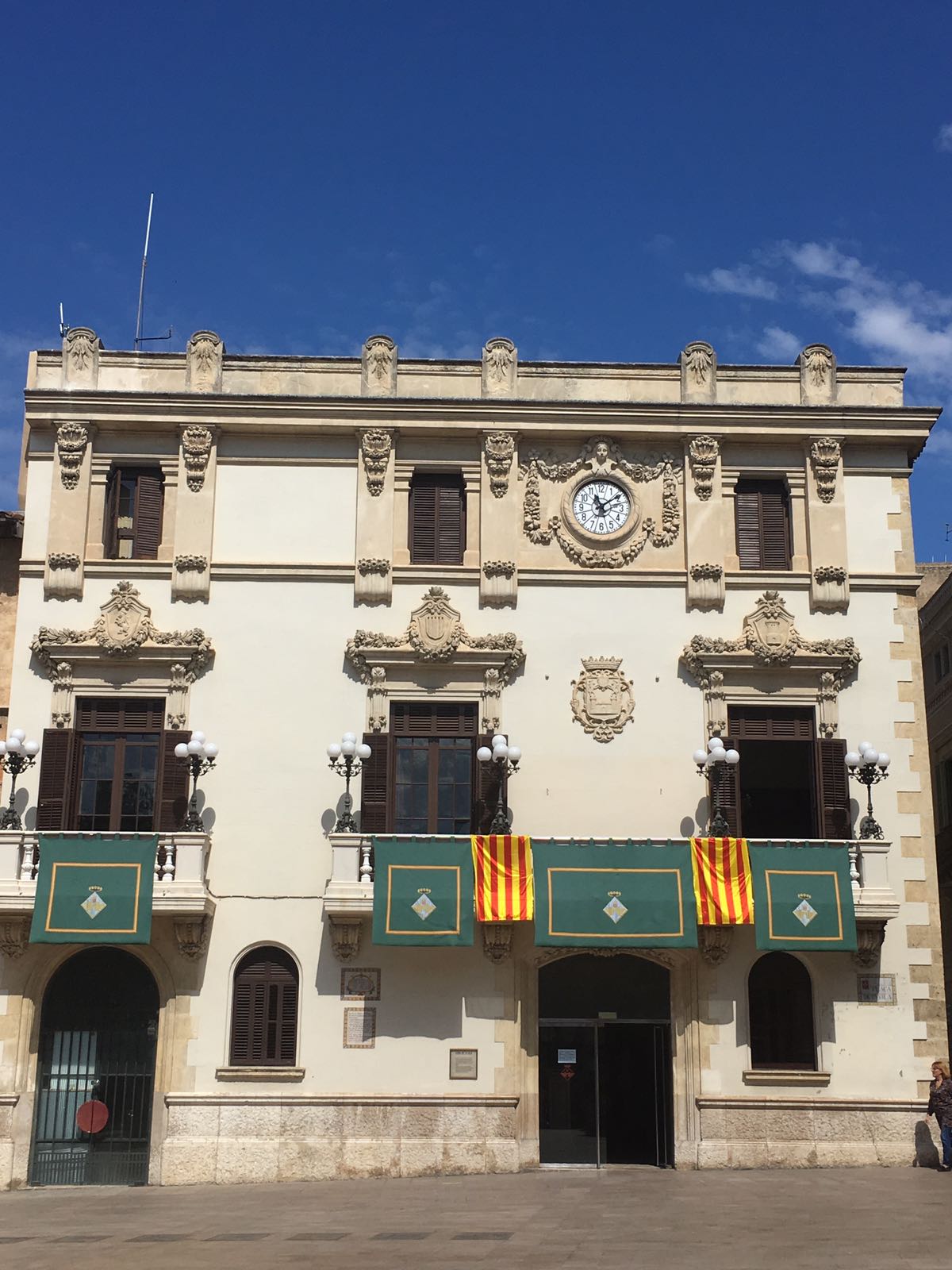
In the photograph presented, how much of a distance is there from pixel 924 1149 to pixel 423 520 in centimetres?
1466

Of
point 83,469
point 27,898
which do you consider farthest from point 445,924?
point 83,469

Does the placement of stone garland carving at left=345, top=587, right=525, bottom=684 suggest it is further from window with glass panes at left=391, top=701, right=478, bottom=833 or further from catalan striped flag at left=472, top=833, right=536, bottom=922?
catalan striped flag at left=472, top=833, right=536, bottom=922

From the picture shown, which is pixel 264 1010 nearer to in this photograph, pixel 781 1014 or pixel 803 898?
pixel 781 1014

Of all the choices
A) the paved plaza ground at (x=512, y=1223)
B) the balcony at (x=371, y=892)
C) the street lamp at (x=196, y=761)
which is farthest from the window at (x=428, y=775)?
the paved plaza ground at (x=512, y=1223)

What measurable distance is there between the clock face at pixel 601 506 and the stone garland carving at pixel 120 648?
7.70 m

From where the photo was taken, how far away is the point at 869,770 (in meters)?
25.7

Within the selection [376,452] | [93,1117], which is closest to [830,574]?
[376,452]

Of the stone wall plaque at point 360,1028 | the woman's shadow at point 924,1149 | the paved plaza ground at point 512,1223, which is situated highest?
the stone wall plaque at point 360,1028

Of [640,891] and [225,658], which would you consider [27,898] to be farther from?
[640,891]

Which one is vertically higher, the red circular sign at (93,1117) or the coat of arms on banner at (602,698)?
the coat of arms on banner at (602,698)

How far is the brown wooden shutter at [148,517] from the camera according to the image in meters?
27.8

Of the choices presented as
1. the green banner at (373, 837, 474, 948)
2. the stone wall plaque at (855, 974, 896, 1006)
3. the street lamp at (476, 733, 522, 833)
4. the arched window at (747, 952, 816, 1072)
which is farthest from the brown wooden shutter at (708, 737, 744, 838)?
the green banner at (373, 837, 474, 948)

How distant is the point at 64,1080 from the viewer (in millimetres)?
25094

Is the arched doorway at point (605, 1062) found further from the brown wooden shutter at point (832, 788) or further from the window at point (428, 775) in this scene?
the brown wooden shutter at point (832, 788)
